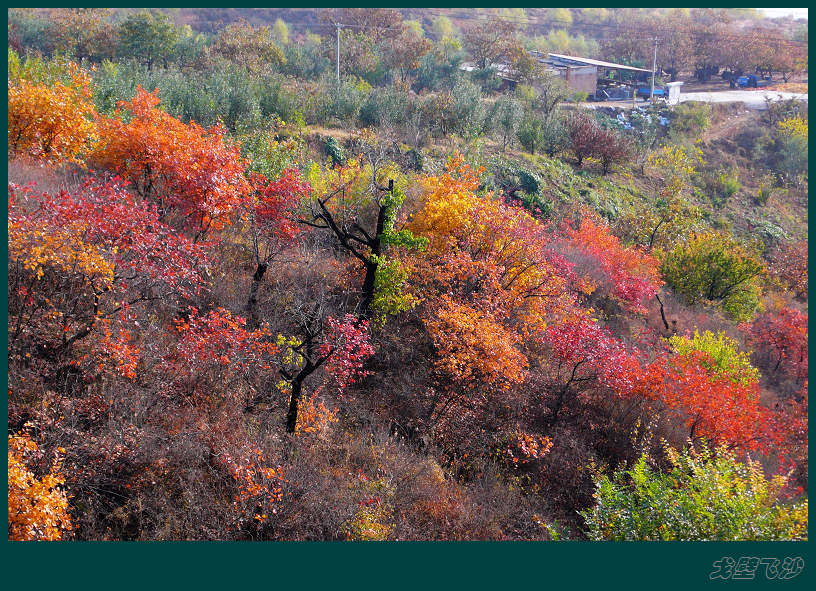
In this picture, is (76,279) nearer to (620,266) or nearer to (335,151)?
(335,151)

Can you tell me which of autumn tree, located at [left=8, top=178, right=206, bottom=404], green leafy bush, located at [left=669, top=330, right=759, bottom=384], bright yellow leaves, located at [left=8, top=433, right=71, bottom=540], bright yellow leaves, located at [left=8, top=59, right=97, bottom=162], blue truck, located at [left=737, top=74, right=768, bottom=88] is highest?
blue truck, located at [left=737, top=74, right=768, bottom=88]

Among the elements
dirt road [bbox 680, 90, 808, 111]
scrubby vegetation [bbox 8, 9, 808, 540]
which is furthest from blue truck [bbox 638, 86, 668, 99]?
scrubby vegetation [bbox 8, 9, 808, 540]

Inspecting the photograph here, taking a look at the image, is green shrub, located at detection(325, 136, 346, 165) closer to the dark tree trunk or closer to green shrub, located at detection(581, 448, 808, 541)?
the dark tree trunk

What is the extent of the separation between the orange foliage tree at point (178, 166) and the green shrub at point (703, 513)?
15.1 meters

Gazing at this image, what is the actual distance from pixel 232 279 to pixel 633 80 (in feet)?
208

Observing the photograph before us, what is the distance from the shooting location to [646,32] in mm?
77938

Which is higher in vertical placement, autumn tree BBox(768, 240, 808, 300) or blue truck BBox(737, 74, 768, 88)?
blue truck BBox(737, 74, 768, 88)

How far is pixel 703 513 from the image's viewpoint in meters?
11.5

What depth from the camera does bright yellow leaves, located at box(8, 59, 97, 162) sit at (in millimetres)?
19531

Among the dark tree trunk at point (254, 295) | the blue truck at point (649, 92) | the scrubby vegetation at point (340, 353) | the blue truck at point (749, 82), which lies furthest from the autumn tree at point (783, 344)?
the blue truck at point (749, 82)

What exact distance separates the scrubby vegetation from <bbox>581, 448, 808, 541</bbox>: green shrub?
0.06 metres

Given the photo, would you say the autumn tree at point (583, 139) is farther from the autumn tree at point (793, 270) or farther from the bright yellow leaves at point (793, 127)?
the bright yellow leaves at point (793, 127)

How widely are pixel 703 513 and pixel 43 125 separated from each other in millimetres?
21205

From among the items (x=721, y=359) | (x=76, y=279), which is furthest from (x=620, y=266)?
(x=76, y=279)
